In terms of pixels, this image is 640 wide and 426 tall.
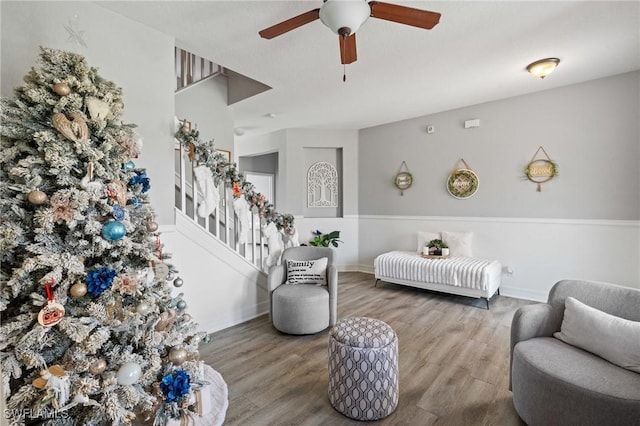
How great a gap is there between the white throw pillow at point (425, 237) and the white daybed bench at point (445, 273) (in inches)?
11.7

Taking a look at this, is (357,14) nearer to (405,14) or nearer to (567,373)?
(405,14)

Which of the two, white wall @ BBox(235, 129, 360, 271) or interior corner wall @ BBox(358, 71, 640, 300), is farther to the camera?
white wall @ BBox(235, 129, 360, 271)

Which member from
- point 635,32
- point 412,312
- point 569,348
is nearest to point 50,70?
point 569,348

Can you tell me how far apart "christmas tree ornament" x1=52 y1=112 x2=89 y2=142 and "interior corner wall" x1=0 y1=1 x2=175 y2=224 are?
70 cm

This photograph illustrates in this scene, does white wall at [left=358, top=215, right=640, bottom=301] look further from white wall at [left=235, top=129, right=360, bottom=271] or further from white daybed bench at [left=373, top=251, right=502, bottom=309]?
white wall at [left=235, top=129, right=360, bottom=271]

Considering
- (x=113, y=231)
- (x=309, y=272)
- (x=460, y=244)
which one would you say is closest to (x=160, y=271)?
(x=113, y=231)

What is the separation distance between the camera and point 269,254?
340 centimetres

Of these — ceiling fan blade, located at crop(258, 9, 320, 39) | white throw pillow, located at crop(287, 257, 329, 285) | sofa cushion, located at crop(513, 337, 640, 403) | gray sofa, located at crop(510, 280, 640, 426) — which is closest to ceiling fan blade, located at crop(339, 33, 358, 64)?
ceiling fan blade, located at crop(258, 9, 320, 39)

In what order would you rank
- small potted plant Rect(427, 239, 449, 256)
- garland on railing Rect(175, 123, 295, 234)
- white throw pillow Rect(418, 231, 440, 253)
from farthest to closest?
white throw pillow Rect(418, 231, 440, 253) → small potted plant Rect(427, 239, 449, 256) → garland on railing Rect(175, 123, 295, 234)

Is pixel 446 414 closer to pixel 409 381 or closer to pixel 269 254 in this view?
pixel 409 381

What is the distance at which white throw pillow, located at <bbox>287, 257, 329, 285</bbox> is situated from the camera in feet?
9.85

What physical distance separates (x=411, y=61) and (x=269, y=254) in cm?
263

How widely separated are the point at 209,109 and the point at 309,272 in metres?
2.80

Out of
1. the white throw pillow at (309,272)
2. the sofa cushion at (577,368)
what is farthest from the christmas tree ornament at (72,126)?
the sofa cushion at (577,368)
